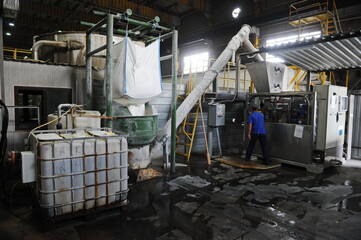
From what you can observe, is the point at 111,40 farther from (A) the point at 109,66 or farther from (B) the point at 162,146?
(B) the point at 162,146

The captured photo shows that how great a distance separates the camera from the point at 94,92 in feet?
26.2

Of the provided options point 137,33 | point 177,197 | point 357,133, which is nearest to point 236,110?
point 357,133

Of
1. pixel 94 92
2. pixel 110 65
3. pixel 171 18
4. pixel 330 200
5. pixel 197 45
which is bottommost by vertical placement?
pixel 330 200

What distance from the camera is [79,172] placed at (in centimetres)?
433

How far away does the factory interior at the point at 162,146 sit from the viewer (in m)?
4.30

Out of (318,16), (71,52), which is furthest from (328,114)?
(71,52)

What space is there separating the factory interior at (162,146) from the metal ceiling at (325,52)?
1.4 inches

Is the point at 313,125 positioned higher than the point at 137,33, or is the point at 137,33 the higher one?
the point at 137,33

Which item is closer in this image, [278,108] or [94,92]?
[94,92]

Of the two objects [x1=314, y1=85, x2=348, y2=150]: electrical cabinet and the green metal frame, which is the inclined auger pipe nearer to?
the green metal frame

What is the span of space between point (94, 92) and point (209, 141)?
455 cm

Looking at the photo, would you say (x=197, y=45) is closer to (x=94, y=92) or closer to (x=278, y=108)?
(x=278, y=108)

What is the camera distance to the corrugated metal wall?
32.4ft

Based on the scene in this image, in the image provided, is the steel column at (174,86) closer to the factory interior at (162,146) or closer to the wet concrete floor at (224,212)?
the factory interior at (162,146)
